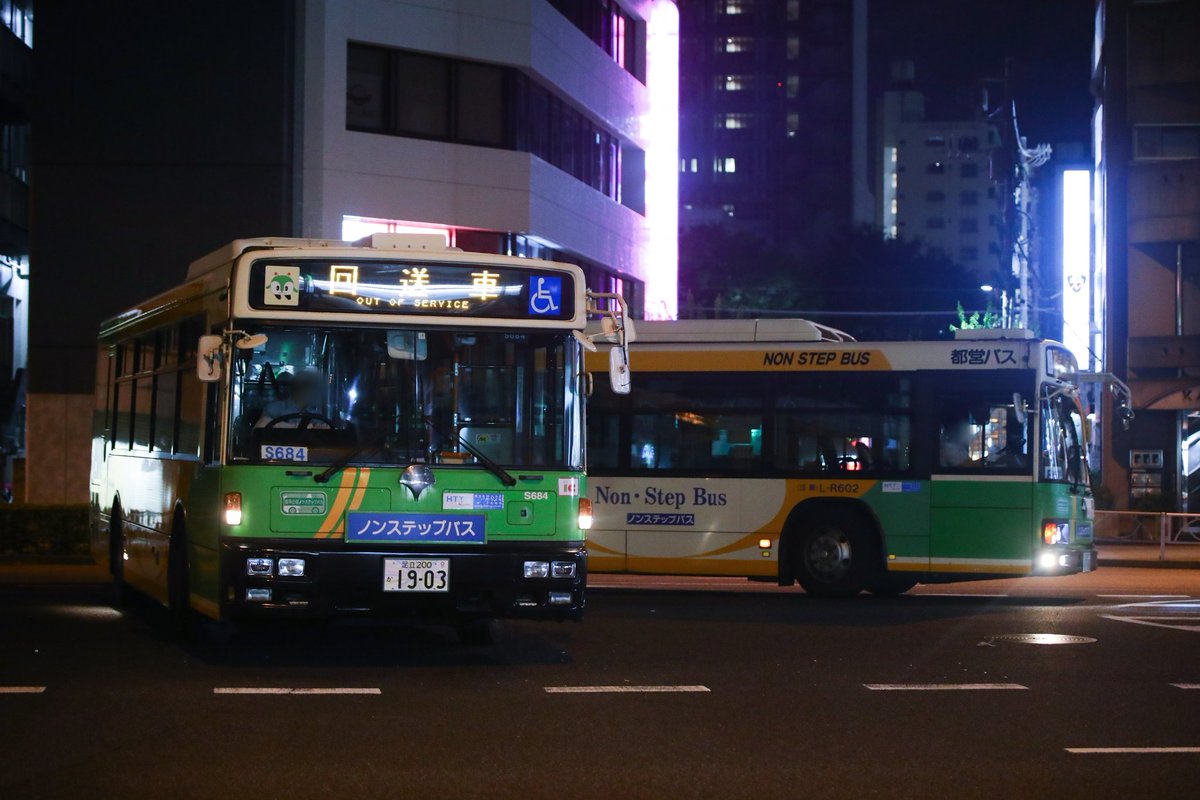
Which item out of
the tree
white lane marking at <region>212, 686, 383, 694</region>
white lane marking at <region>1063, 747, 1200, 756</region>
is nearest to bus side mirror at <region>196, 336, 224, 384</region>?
white lane marking at <region>212, 686, 383, 694</region>

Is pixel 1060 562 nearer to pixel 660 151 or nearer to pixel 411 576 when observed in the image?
pixel 411 576

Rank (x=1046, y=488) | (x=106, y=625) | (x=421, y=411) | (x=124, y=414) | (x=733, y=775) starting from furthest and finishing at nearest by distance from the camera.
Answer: (x=1046, y=488), (x=124, y=414), (x=106, y=625), (x=421, y=411), (x=733, y=775)

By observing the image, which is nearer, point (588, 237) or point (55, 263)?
point (55, 263)

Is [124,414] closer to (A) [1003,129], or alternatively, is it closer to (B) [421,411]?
(B) [421,411]

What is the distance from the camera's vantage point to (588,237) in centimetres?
3631

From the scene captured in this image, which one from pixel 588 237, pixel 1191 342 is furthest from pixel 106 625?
pixel 1191 342

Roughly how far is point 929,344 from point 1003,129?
68.1m

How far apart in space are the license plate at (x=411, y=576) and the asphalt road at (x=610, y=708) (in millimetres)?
638

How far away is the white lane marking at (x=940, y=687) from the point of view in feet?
37.3

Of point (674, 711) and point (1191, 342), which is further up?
point (1191, 342)

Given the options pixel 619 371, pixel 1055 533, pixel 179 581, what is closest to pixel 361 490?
pixel 619 371

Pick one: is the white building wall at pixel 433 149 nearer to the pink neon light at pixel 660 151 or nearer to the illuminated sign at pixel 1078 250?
the pink neon light at pixel 660 151

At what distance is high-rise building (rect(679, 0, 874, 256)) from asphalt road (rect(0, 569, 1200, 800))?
109049 millimetres

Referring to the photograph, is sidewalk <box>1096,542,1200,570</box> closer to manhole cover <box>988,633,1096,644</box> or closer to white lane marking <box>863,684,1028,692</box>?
manhole cover <box>988,633,1096,644</box>
